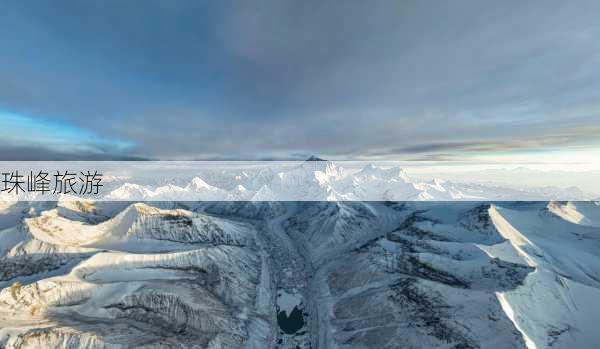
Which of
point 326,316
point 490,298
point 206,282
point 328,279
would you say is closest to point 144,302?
point 206,282

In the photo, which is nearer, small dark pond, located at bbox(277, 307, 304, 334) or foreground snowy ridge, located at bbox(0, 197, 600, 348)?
foreground snowy ridge, located at bbox(0, 197, 600, 348)

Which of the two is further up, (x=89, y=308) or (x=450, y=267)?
(x=450, y=267)

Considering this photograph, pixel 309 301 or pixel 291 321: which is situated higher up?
pixel 309 301

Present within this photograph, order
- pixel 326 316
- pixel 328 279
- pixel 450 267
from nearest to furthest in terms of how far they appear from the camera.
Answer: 1. pixel 326 316
2. pixel 450 267
3. pixel 328 279

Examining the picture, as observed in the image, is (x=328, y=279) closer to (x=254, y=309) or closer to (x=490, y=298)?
(x=254, y=309)

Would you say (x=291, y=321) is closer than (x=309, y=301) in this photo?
Yes

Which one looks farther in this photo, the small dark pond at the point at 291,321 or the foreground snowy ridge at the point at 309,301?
the small dark pond at the point at 291,321

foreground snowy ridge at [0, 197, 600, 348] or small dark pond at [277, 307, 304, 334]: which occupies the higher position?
foreground snowy ridge at [0, 197, 600, 348]

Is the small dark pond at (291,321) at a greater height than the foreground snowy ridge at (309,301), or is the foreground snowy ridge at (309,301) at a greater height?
the foreground snowy ridge at (309,301)
